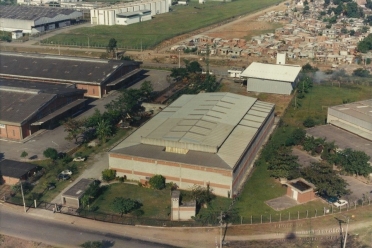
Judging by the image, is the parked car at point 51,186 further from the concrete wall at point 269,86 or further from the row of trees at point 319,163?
the concrete wall at point 269,86

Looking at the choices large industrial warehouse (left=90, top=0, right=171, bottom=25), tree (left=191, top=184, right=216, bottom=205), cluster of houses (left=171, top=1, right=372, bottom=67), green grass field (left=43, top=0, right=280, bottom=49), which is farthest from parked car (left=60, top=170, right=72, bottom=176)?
large industrial warehouse (left=90, top=0, right=171, bottom=25)

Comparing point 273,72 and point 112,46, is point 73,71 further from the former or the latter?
point 273,72

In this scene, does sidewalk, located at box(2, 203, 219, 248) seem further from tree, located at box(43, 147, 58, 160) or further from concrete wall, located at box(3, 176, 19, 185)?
tree, located at box(43, 147, 58, 160)

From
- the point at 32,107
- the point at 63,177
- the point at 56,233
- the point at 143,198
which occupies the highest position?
the point at 32,107

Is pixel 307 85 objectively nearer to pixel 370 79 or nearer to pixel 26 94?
pixel 370 79

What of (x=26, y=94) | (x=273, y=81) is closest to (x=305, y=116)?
(x=273, y=81)

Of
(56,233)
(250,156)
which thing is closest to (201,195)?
(250,156)

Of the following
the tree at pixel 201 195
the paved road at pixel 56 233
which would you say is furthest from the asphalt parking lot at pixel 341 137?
the paved road at pixel 56 233
